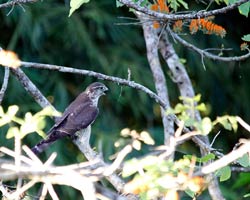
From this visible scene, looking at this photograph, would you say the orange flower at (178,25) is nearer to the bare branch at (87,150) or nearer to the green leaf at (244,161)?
the bare branch at (87,150)

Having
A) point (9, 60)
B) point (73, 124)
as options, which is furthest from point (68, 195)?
point (9, 60)

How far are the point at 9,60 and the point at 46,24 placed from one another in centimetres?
630

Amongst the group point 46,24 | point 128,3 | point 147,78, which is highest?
point 128,3

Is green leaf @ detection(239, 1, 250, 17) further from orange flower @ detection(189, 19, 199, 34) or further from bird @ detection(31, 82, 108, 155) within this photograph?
bird @ detection(31, 82, 108, 155)

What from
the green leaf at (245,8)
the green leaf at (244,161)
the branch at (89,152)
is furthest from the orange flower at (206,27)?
the green leaf at (244,161)

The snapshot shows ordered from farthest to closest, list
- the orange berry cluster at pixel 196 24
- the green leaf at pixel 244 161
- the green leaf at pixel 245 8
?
the orange berry cluster at pixel 196 24
the green leaf at pixel 245 8
the green leaf at pixel 244 161

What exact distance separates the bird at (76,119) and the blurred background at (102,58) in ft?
6.02

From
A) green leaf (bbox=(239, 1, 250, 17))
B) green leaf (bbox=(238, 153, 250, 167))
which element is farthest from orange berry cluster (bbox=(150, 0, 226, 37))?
green leaf (bbox=(238, 153, 250, 167))

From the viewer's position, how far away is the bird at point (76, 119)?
5953 mm

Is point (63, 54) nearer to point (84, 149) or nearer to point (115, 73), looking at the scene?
point (115, 73)

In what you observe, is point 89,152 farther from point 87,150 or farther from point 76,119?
point 76,119

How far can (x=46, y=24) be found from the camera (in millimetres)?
9367

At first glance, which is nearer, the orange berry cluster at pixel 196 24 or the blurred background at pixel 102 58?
the orange berry cluster at pixel 196 24

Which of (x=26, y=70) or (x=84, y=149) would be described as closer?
(x=84, y=149)
